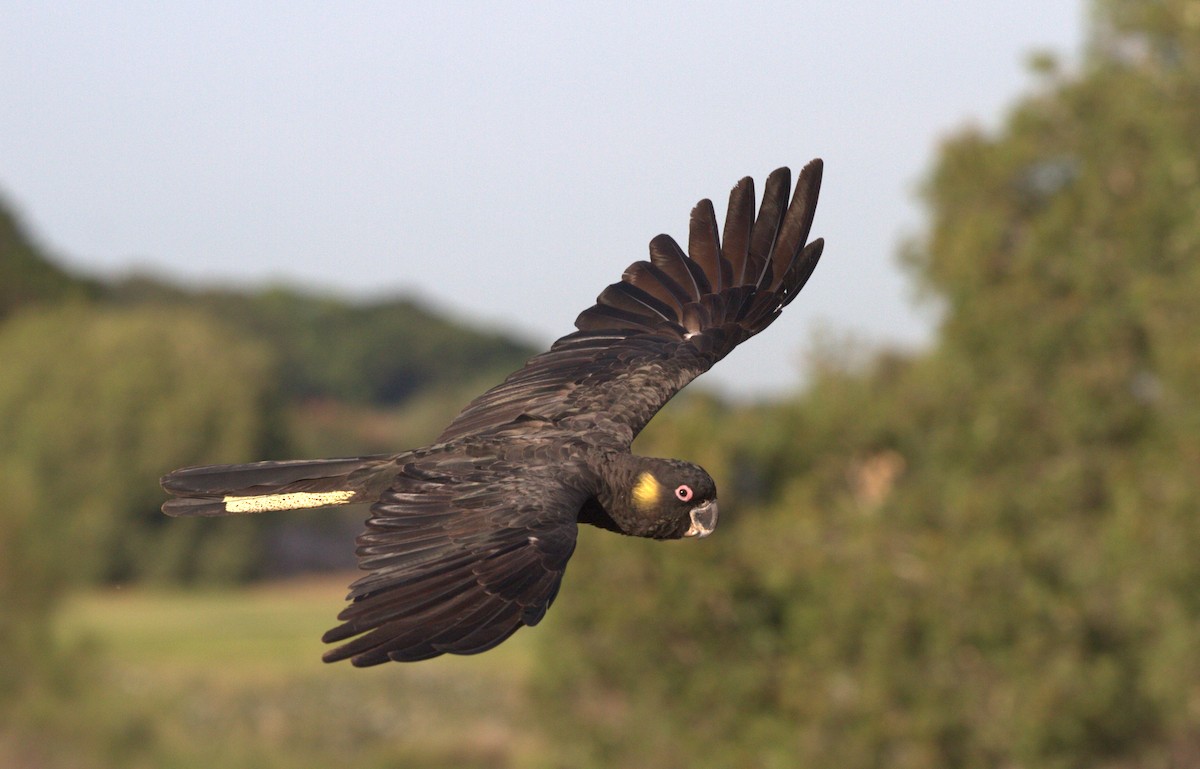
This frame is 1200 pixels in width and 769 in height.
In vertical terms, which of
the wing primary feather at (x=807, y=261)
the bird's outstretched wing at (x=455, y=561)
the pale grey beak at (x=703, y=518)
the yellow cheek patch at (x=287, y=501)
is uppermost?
the wing primary feather at (x=807, y=261)

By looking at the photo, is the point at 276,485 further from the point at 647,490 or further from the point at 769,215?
the point at 769,215

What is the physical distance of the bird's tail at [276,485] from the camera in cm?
822

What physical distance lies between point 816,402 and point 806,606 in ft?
14.5

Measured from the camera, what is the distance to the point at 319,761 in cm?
3591

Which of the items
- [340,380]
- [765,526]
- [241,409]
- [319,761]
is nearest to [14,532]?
[319,761]

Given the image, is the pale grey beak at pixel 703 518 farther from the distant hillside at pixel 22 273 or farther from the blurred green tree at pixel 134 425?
the distant hillside at pixel 22 273

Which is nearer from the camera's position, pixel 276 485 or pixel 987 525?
pixel 276 485

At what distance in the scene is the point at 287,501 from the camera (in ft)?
26.8

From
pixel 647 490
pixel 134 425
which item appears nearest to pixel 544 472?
pixel 647 490

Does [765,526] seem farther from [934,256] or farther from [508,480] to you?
[508,480]

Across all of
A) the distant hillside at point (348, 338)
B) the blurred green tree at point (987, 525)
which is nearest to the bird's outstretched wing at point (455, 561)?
the blurred green tree at point (987, 525)

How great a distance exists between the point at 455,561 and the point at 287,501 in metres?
1.52

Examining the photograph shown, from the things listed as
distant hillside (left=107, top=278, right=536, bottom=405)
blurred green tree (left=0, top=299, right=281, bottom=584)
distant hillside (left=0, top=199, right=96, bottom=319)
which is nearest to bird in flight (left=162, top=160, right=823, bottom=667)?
blurred green tree (left=0, top=299, right=281, bottom=584)

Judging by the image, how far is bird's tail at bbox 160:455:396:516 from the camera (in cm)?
822
